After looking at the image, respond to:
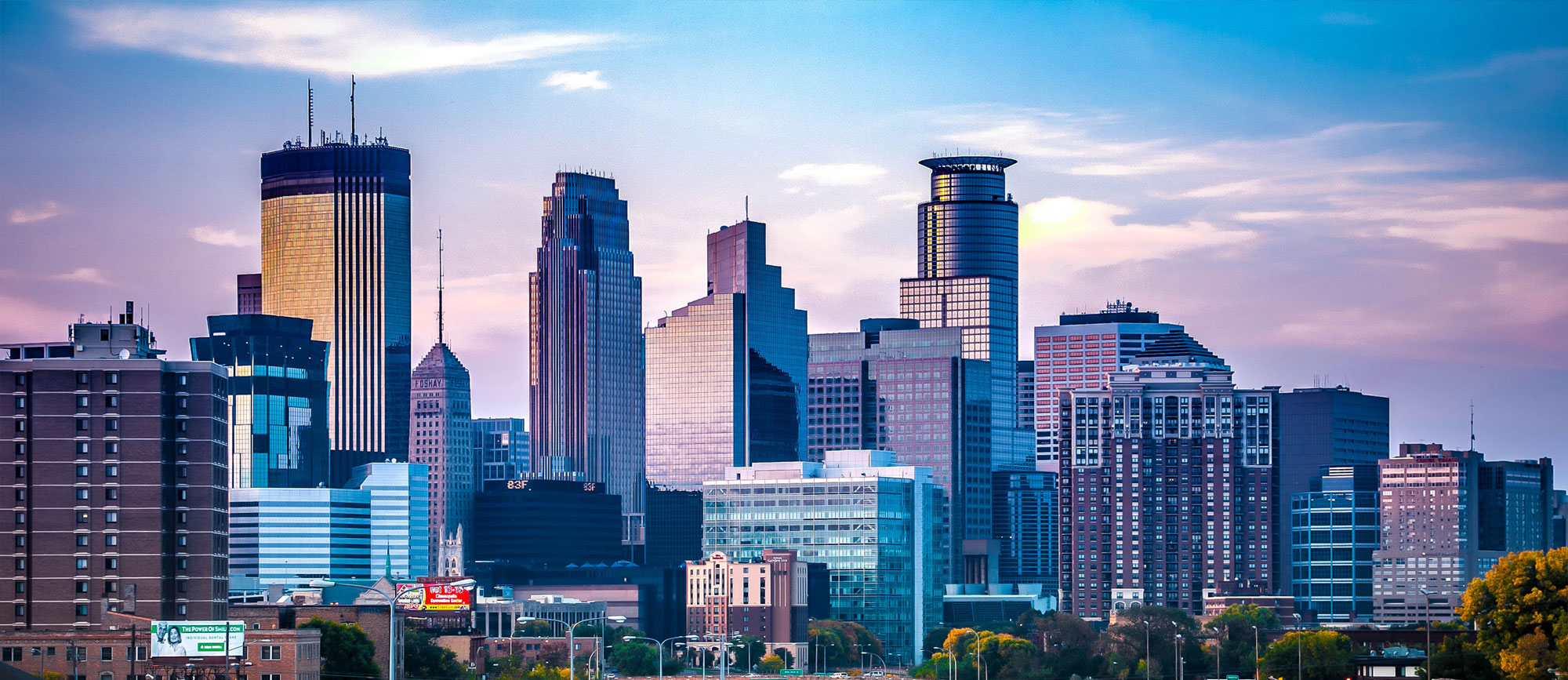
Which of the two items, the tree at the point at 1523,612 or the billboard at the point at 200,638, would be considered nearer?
the billboard at the point at 200,638


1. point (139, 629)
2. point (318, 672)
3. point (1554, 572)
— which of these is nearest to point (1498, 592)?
point (1554, 572)

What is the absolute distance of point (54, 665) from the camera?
192 metres

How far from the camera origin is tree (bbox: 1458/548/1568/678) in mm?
185375

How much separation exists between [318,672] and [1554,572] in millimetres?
100997

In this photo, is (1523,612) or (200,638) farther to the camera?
(1523,612)

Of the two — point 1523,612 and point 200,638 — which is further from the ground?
point 1523,612

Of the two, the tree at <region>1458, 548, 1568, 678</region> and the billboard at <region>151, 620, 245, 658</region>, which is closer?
the billboard at <region>151, 620, 245, 658</region>

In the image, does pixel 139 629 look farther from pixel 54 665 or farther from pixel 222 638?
pixel 222 638

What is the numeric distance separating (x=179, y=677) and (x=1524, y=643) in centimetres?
10398

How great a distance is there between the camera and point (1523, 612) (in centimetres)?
19038

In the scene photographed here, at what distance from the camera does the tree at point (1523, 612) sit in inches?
7298

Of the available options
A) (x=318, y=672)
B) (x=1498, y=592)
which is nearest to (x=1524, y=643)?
(x=1498, y=592)

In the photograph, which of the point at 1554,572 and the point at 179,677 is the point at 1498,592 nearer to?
the point at 1554,572

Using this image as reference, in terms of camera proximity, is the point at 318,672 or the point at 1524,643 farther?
the point at 318,672
